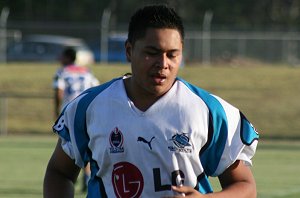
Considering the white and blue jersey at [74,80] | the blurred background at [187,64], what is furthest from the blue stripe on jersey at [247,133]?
the white and blue jersey at [74,80]

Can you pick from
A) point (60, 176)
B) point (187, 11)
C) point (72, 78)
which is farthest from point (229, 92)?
point (60, 176)

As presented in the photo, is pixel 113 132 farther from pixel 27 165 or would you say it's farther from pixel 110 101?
pixel 27 165

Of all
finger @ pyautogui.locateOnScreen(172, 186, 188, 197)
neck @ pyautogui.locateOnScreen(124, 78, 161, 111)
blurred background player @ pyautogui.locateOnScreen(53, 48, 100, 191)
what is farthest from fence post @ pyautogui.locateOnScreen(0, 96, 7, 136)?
finger @ pyautogui.locateOnScreen(172, 186, 188, 197)

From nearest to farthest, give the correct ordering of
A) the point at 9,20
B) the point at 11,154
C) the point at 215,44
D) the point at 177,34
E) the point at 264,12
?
the point at 177,34 < the point at 11,154 < the point at 215,44 < the point at 9,20 < the point at 264,12

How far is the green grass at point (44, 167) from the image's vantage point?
1415 centimetres

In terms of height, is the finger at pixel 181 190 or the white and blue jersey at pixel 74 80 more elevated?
the finger at pixel 181 190

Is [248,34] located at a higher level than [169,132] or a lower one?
lower

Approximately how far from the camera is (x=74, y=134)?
183 inches

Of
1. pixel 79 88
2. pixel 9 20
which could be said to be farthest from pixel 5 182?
pixel 9 20

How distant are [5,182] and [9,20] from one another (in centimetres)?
3196

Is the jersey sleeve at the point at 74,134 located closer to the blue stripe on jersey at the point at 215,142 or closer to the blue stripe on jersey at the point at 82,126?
the blue stripe on jersey at the point at 82,126

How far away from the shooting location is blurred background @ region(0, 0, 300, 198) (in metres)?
19.2

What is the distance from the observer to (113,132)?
14.9ft

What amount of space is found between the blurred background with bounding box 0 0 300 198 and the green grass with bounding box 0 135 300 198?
0.06ft
